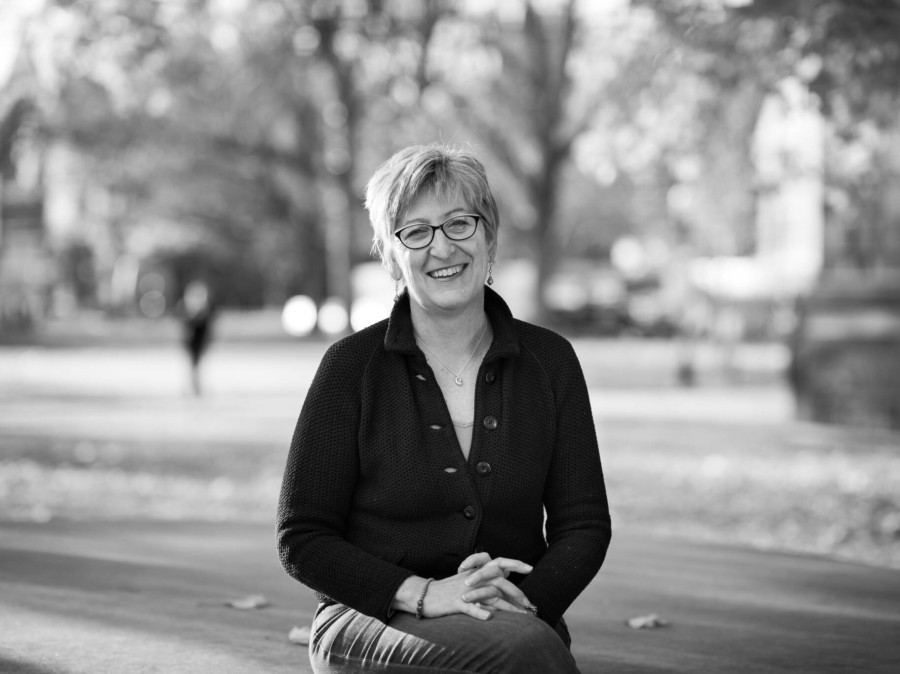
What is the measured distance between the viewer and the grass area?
917cm

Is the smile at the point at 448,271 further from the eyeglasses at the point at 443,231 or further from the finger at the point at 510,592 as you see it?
the finger at the point at 510,592

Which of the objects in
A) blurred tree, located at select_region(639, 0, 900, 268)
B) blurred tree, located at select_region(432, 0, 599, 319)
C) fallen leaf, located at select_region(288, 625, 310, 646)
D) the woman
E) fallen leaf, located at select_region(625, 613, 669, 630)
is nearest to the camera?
the woman

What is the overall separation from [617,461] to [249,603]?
745 cm

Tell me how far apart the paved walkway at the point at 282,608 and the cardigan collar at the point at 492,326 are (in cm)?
122

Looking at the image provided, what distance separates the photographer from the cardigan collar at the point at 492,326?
3318 mm

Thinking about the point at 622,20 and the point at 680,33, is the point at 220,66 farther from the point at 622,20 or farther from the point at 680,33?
the point at 680,33

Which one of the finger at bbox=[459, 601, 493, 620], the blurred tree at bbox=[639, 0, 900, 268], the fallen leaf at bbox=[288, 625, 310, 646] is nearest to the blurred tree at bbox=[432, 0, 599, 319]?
the blurred tree at bbox=[639, 0, 900, 268]

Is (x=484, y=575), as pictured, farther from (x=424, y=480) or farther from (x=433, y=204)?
(x=433, y=204)

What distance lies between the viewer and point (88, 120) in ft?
65.9

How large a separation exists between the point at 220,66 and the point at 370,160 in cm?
586

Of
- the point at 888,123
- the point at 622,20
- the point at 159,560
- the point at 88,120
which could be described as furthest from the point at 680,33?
the point at 88,120

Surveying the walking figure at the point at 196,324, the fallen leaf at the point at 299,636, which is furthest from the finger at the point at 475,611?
the walking figure at the point at 196,324

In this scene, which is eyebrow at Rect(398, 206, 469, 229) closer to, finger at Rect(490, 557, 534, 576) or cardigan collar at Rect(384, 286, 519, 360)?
cardigan collar at Rect(384, 286, 519, 360)

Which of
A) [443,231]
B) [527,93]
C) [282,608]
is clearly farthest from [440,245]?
[527,93]
